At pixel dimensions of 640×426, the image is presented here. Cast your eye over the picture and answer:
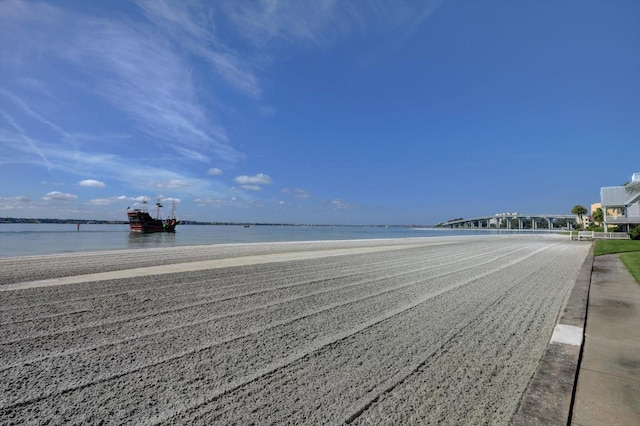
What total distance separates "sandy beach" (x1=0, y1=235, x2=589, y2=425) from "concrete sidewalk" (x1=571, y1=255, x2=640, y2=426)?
0.40 m

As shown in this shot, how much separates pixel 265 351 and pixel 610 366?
128 inches

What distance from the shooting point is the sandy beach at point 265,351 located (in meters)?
2.38

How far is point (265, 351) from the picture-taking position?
3.40 m

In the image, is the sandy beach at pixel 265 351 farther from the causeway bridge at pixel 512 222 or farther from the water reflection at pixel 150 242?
the causeway bridge at pixel 512 222

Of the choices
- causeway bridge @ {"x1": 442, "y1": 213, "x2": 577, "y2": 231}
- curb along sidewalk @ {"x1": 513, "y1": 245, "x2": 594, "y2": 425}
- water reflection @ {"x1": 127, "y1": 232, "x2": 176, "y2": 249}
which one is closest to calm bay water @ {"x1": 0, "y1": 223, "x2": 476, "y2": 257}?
water reflection @ {"x1": 127, "y1": 232, "x2": 176, "y2": 249}

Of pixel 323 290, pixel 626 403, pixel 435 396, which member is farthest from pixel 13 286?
pixel 626 403

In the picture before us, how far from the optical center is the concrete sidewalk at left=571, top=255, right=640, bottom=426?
2.33 metres

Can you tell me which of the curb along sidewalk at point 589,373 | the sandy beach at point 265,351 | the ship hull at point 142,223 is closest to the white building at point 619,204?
the sandy beach at point 265,351

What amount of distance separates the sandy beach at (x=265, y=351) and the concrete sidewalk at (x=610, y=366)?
15.6 inches

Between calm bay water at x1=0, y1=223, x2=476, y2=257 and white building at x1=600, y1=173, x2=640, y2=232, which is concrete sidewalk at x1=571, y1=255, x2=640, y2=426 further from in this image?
white building at x1=600, y1=173, x2=640, y2=232

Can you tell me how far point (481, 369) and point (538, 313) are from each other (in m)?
2.66

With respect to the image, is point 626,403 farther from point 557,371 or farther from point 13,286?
point 13,286

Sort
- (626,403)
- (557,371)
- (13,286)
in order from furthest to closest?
1. (13,286)
2. (557,371)
3. (626,403)

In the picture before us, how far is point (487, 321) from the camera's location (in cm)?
455
